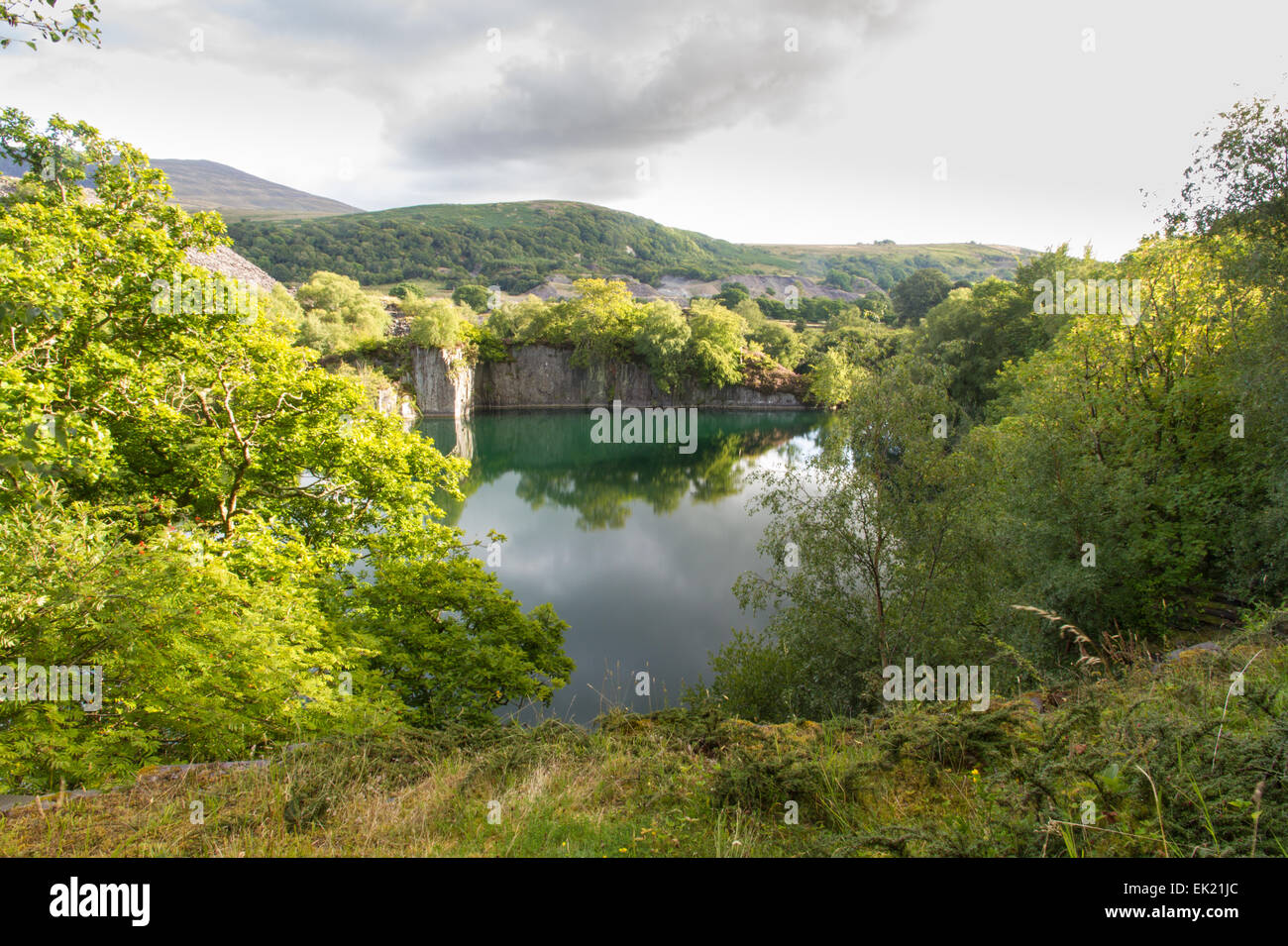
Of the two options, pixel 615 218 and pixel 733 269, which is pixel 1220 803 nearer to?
pixel 733 269

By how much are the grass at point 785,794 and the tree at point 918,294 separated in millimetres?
77169

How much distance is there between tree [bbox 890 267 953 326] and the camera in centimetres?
7400

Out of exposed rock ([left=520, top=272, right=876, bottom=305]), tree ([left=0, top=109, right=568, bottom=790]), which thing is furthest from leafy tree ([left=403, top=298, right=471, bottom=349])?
exposed rock ([left=520, top=272, right=876, bottom=305])

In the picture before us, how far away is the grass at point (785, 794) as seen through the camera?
300 cm

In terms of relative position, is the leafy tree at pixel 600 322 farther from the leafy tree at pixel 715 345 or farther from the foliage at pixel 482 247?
the foliage at pixel 482 247

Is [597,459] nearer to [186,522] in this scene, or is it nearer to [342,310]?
[342,310]

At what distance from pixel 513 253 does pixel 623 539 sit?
473 feet

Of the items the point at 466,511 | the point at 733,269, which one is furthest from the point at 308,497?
the point at 733,269

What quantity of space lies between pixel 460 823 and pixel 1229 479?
14.8 m

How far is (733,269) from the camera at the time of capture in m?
171

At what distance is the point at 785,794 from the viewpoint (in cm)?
428

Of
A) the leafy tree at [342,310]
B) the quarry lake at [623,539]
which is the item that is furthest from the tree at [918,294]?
the leafy tree at [342,310]

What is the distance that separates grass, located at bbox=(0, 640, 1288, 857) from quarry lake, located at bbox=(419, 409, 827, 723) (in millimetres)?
3492

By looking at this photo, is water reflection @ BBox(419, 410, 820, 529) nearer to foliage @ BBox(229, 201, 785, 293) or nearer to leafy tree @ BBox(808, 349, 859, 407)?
leafy tree @ BBox(808, 349, 859, 407)
